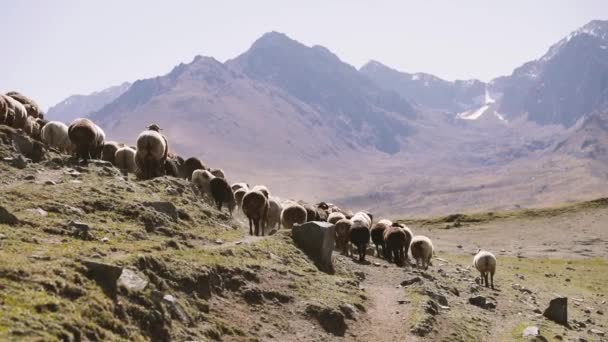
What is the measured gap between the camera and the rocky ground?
11.9 m

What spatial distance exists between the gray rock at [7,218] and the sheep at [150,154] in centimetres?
1303

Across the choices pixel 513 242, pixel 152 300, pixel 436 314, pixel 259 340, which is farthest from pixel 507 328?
pixel 513 242

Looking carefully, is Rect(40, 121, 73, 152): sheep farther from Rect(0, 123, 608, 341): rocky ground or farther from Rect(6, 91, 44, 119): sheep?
Rect(0, 123, 608, 341): rocky ground

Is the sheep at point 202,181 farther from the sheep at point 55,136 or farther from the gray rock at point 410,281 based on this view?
the gray rock at point 410,281

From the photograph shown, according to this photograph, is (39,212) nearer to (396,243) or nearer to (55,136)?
(55,136)

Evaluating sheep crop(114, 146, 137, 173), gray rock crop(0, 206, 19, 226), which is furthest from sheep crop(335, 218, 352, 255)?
gray rock crop(0, 206, 19, 226)

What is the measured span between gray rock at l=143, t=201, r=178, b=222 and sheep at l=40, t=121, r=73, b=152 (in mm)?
14145

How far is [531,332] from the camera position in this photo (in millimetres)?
20719

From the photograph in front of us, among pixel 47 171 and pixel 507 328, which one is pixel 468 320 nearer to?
pixel 507 328

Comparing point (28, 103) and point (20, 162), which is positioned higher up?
point (28, 103)

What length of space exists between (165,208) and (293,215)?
13.1 m

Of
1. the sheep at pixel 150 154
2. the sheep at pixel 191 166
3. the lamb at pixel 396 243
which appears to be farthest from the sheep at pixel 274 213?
the sheep at pixel 150 154

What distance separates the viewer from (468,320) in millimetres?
21125

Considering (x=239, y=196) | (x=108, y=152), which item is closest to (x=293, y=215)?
(x=239, y=196)
